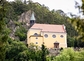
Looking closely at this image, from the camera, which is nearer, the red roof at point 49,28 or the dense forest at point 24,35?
the dense forest at point 24,35

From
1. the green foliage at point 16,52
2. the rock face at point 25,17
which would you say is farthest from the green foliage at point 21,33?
the green foliage at point 16,52

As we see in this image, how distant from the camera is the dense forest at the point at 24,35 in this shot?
50.3ft

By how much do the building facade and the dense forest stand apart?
86.4 inches

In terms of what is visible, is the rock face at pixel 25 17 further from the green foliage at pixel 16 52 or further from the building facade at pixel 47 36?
the green foliage at pixel 16 52

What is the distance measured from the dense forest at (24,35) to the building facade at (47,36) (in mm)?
2195

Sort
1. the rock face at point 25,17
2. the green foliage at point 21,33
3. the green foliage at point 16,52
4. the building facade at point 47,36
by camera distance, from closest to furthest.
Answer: the green foliage at point 16,52 → the building facade at point 47,36 → the green foliage at point 21,33 → the rock face at point 25,17

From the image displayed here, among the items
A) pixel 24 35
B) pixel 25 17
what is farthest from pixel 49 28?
pixel 25 17

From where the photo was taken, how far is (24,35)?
214ft

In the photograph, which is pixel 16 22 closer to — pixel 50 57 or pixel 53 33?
pixel 53 33

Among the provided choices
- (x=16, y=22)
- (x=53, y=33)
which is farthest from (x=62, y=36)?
(x=16, y=22)

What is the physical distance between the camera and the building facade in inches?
2463

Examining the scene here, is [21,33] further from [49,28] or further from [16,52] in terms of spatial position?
[16,52]

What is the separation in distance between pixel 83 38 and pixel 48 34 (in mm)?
53167

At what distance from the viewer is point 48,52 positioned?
193 feet
